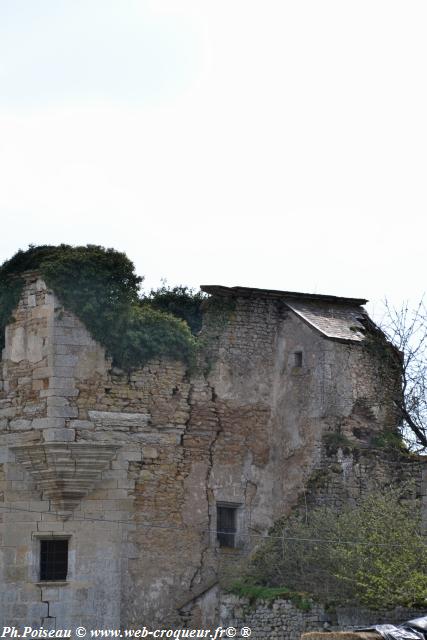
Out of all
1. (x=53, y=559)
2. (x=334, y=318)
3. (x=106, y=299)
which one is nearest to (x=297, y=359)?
(x=334, y=318)

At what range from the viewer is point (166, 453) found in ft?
94.2

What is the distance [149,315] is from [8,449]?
12.5 ft

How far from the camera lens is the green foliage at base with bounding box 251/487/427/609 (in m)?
25.9

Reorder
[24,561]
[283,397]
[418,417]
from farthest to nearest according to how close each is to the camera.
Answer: [418,417] < [283,397] < [24,561]

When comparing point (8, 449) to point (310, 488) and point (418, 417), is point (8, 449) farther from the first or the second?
point (418, 417)

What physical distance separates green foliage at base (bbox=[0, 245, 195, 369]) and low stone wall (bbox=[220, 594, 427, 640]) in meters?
4.98

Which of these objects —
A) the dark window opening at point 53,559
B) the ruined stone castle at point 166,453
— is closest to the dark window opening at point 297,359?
the ruined stone castle at point 166,453

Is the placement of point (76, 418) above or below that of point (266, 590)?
above

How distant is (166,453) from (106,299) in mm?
3206

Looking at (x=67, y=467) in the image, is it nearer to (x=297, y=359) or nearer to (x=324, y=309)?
(x=297, y=359)

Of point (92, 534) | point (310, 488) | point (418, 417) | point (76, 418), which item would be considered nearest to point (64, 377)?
point (76, 418)

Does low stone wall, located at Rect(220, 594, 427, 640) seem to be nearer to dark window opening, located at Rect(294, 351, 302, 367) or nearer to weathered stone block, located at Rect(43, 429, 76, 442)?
weathered stone block, located at Rect(43, 429, 76, 442)

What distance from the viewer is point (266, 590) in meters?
27.3

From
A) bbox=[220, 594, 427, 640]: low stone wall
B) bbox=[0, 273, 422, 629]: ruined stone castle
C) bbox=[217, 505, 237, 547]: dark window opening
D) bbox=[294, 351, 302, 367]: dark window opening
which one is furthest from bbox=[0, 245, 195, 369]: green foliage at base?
bbox=[220, 594, 427, 640]: low stone wall
